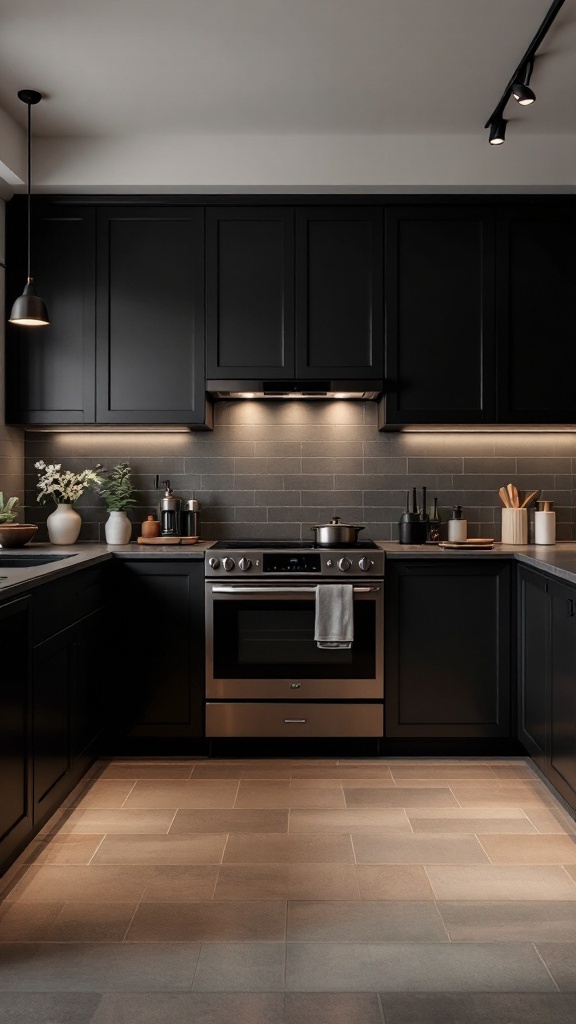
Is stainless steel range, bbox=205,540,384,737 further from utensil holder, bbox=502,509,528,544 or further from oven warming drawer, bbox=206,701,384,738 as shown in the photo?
utensil holder, bbox=502,509,528,544

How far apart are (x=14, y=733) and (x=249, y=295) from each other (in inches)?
93.2

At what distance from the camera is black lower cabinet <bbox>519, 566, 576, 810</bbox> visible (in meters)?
2.73

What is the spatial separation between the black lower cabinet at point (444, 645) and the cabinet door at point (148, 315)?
1.39 meters

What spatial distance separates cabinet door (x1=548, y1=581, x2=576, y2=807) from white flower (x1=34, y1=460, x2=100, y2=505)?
2.33 m

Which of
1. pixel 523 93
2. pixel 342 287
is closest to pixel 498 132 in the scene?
pixel 523 93

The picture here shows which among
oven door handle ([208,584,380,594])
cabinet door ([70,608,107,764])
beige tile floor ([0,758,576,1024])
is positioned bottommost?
beige tile floor ([0,758,576,1024])

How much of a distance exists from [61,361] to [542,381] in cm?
240

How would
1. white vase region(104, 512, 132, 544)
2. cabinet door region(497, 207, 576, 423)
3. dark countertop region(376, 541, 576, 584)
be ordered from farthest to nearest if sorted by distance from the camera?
white vase region(104, 512, 132, 544) < cabinet door region(497, 207, 576, 423) < dark countertop region(376, 541, 576, 584)

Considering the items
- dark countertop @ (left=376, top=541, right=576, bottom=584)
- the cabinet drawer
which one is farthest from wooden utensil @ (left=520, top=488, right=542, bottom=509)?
the cabinet drawer

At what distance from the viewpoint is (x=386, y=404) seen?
380cm

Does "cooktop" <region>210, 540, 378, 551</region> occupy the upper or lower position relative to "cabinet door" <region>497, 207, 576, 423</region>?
lower

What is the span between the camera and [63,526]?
12.8 ft

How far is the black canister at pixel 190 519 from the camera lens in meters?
4.00

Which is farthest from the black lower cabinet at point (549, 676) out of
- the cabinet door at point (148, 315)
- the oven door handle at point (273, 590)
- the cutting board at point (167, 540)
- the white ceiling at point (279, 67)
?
the white ceiling at point (279, 67)
